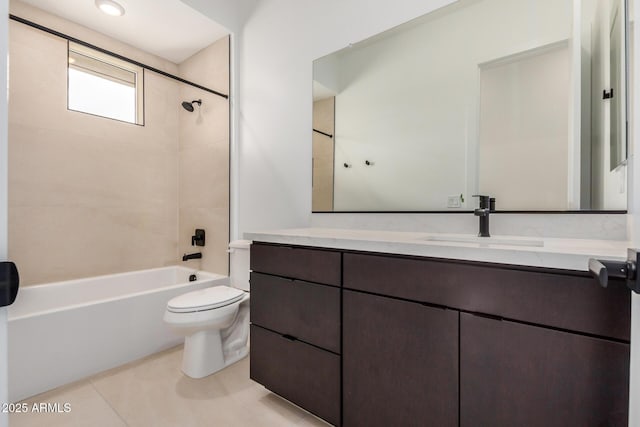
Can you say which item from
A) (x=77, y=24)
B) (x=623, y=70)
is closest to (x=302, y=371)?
(x=623, y=70)

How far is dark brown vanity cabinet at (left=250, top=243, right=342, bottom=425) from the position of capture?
4.20ft

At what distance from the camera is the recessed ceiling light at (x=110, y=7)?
7.14 feet

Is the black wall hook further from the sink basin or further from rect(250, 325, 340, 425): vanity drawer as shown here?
the sink basin

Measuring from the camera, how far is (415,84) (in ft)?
Answer: 5.44

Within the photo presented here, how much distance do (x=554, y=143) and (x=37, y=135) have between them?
3.29 meters

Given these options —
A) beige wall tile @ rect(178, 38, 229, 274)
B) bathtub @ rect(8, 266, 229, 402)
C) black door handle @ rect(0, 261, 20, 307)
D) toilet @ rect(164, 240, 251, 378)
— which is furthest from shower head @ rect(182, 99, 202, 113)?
black door handle @ rect(0, 261, 20, 307)

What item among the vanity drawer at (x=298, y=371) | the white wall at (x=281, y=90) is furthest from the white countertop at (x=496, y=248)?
the white wall at (x=281, y=90)

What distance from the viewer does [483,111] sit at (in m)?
1.44

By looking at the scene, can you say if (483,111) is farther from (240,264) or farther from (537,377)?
(240,264)

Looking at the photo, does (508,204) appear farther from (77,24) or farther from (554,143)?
(77,24)

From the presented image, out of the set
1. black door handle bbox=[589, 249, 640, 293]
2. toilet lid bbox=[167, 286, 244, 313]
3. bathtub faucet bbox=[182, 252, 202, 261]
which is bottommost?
toilet lid bbox=[167, 286, 244, 313]

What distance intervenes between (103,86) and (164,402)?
8.63 feet

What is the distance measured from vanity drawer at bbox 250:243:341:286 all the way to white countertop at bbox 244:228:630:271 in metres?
0.04

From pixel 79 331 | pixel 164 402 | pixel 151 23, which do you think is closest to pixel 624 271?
pixel 164 402
